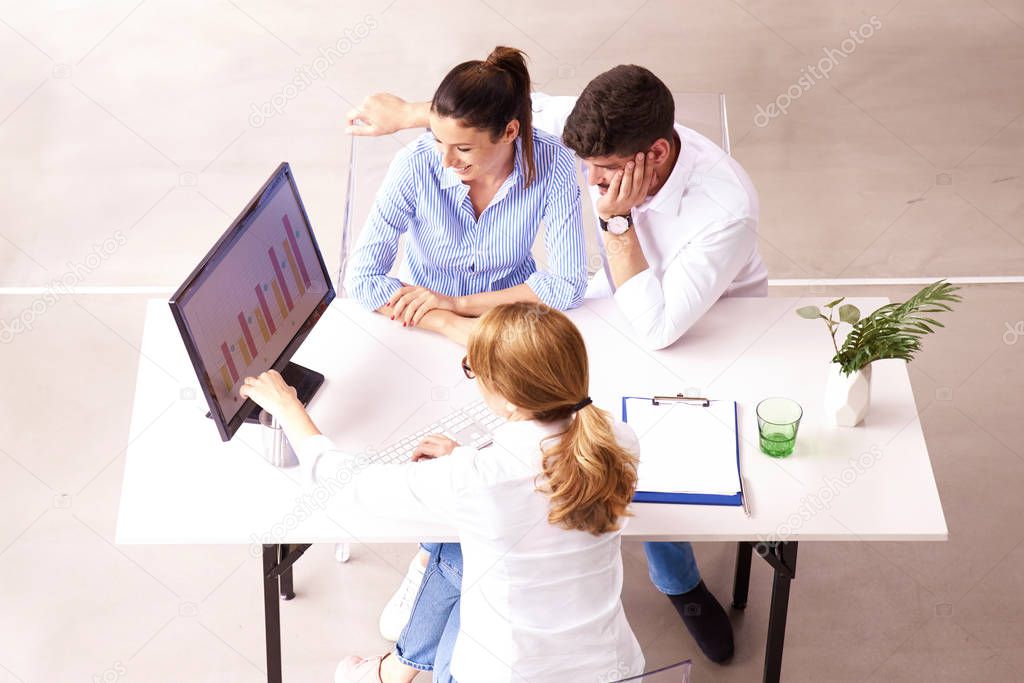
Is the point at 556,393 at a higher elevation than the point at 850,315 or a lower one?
higher

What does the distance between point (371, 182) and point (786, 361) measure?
4.44 ft

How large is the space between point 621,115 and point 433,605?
1164 millimetres

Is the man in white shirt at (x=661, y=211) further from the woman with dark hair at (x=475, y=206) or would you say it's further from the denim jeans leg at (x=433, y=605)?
the denim jeans leg at (x=433, y=605)

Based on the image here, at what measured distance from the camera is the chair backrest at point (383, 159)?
3.39 metres

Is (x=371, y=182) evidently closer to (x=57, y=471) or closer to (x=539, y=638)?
(x=57, y=471)

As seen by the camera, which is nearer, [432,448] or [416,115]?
[432,448]

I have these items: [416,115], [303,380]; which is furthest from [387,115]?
[303,380]

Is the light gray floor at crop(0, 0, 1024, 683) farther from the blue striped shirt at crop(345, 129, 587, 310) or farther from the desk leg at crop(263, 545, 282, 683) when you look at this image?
the blue striped shirt at crop(345, 129, 587, 310)

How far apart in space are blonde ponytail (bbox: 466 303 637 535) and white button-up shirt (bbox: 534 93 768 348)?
0.70 m

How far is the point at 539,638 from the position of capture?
219 cm

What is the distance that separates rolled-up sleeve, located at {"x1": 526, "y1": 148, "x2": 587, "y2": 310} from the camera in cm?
288

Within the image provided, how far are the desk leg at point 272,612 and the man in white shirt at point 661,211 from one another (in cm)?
95

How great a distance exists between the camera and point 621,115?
2699mm

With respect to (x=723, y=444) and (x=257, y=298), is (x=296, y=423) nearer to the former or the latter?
(x=257, y=298)
